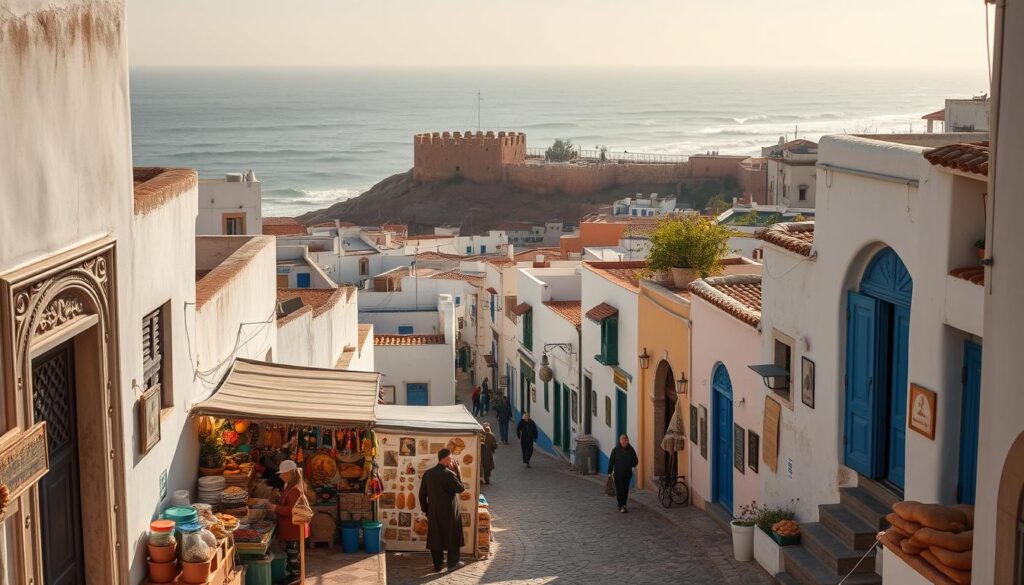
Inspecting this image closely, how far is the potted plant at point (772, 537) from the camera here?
13633 mm

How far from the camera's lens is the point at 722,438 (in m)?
17.7

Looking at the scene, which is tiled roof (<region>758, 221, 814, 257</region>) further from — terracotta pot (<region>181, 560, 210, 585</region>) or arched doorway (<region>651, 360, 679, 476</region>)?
terracotta pot (<region>181, 560, 210, 585</region>)

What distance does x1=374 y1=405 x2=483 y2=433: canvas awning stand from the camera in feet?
44.7

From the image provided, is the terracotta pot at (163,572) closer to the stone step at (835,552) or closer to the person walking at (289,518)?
the person walking at (289,518)

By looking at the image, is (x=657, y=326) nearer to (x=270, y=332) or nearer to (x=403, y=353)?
(x=270, y=332)

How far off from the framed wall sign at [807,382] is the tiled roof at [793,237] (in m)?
1.15

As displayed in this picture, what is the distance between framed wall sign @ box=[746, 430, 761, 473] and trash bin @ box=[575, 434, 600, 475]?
25.7ft

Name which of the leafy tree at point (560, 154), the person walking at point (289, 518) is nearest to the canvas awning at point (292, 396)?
the person walking at point (289, 518)

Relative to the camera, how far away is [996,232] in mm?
7586

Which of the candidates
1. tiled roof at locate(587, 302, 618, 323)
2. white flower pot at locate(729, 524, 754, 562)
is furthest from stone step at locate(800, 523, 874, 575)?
tiled roof at locate(587, 302, 618, 323)

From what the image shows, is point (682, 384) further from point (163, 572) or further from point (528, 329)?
point (528, 329)

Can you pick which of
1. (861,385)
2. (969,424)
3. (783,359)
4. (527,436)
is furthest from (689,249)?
(969,424)

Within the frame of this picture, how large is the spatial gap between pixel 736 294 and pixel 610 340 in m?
5.07

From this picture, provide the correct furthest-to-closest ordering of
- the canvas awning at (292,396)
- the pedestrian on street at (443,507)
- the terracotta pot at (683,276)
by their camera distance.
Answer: the terracotta pot at (683,276), the pedestrian on street at (443,507), the canvas awning at (292,396)
